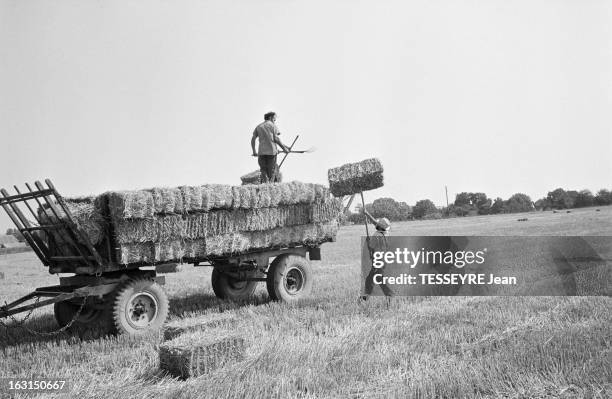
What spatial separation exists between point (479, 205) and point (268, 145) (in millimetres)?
60514

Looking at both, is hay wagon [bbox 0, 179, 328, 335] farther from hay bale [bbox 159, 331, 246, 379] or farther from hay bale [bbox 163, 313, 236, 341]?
hay bale [bbox 159, 331, 246, 379]

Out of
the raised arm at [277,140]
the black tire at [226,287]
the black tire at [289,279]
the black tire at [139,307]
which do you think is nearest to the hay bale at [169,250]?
the black tire at [139,307]

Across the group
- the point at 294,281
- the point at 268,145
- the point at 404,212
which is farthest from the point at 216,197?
the point at 404,212

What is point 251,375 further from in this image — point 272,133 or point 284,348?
point 272,133

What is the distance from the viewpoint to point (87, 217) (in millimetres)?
7840

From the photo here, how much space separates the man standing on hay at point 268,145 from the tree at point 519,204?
192ft

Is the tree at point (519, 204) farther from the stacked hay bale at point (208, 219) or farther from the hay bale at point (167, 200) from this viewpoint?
the hay bale at point (167, 200)

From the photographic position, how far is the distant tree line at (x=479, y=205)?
58.9m

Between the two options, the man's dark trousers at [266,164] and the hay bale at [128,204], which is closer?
the hay bale at [128,204]

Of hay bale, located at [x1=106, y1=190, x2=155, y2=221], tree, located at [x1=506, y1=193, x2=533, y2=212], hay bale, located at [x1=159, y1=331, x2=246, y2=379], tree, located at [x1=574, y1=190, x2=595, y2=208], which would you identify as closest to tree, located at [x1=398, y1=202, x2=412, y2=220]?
tree, located at [x1=506, y1=193, x2=533, y2=212]

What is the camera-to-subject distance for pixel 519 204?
6638cm

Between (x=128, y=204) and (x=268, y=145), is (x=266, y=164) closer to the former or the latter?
(x=268, y=145)

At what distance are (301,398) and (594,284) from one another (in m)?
7.09

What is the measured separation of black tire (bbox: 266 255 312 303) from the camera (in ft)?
33.1
